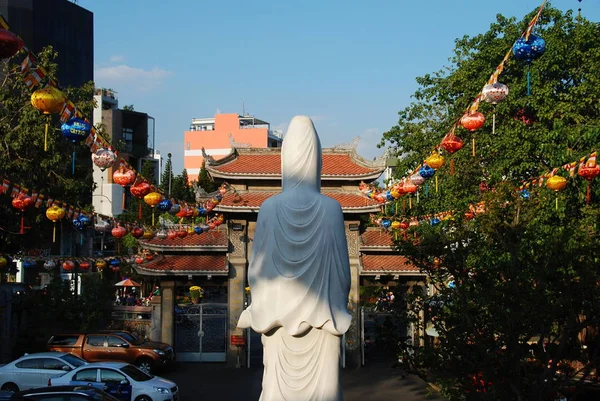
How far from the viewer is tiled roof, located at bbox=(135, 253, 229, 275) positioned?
83.7 ft

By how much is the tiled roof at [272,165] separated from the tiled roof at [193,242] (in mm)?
2377

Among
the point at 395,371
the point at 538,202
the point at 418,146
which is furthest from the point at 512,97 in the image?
the point at 538,202

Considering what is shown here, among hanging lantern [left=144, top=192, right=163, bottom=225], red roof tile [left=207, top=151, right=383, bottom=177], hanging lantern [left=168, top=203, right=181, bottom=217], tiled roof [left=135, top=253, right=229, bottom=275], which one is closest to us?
hanging lantern [left=144, top=192, right=163, bottom=225]

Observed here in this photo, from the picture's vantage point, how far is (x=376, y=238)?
27000 mm

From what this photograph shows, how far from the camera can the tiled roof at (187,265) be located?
25.5 m

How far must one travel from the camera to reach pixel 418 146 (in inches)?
1068

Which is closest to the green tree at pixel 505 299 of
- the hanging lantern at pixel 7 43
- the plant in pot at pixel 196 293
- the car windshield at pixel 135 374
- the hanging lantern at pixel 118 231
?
the hanging lantern at pixel 7 43

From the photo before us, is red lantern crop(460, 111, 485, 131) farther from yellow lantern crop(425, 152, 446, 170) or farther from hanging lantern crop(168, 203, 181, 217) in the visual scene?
hanging lantern crop(168, 203, 181, 217)

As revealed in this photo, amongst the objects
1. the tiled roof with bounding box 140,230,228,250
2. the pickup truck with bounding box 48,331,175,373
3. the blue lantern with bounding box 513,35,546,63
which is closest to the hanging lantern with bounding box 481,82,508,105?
the blue lantern with bounding box 513,35,546,63

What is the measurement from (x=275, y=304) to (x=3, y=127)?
21.0 meters

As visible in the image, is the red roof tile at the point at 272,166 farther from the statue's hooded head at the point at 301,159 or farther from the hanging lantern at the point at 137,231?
the statue's hooded head at the point at 301,159

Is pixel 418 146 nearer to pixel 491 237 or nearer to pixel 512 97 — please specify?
pixel 512 97

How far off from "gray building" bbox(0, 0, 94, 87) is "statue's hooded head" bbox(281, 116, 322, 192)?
134 feet

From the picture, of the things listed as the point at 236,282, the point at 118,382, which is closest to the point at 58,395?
the point at 118,382
